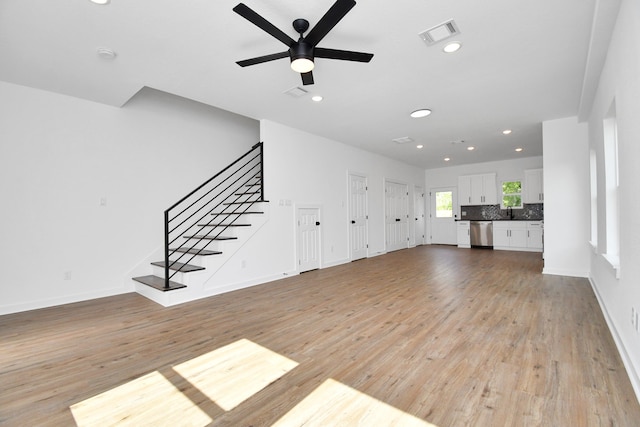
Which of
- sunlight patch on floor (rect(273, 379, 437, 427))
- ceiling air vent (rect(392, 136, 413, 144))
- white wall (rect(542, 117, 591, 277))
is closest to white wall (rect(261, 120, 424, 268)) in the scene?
ceiling air vent (rect(392, 136, 413, 144))

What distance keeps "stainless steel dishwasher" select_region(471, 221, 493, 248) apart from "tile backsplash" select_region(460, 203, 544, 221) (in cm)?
54

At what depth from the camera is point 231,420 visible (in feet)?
5.38

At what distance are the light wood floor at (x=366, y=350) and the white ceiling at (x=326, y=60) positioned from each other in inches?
111

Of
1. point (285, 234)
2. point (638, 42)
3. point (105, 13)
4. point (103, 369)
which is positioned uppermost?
point (105, 13)

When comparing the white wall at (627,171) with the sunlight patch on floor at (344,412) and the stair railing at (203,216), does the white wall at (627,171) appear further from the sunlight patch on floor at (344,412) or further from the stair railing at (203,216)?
the stair railing at (203,216)

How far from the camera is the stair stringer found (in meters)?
3.96

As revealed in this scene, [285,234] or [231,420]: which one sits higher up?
[285,234]

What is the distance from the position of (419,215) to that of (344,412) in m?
9.53

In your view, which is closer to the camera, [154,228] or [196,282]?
[196,282]

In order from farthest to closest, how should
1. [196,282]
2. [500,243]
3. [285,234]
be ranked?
[500,243], [285,234], [196,282]

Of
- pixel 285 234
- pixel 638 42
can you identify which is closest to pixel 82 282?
pixel 285 234

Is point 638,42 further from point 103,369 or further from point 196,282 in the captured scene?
point 196,282

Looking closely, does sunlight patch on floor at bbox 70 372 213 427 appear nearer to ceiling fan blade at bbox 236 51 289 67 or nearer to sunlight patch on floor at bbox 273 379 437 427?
sunlight patch on floor at bbox 273 379 437 427

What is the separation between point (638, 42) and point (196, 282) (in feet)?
16.0
